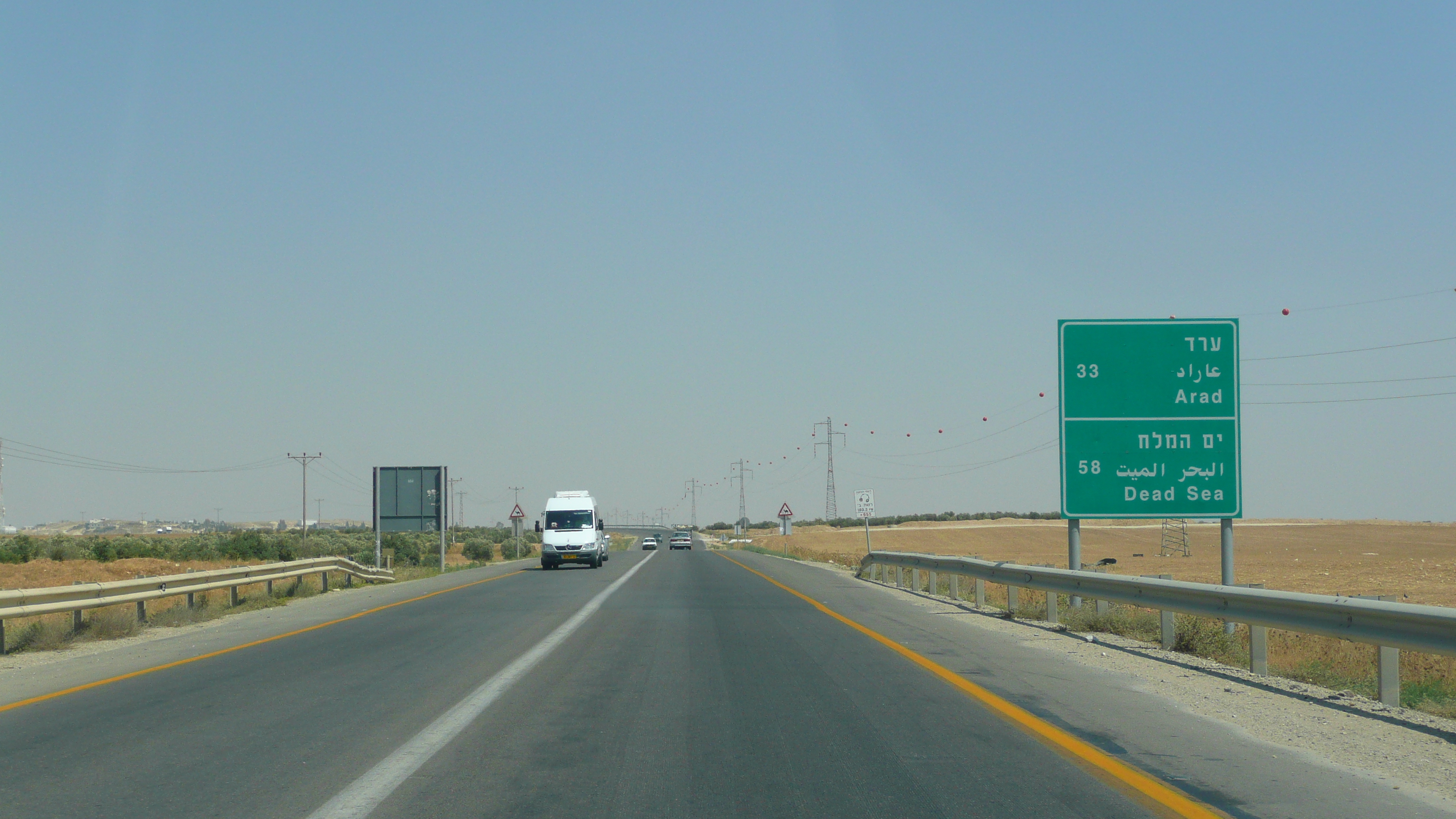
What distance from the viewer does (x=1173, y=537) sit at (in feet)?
257

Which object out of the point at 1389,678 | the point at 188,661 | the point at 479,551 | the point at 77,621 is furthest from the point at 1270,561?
the point at 188,661

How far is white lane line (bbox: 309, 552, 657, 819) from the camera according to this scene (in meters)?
6.32

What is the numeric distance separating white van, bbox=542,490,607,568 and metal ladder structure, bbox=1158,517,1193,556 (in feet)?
117

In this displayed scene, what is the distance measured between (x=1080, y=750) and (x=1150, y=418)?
1160cm

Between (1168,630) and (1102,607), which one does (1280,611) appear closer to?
(1168,630)

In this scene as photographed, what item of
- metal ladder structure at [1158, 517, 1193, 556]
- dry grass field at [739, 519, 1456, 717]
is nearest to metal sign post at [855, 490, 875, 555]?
dry grass field at [739, 519, 1456, 717]

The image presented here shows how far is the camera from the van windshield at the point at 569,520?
46344mm

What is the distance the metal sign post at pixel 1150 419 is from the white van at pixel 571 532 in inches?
1163

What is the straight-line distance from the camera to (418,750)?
25.9 feet

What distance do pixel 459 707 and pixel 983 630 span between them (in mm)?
9362

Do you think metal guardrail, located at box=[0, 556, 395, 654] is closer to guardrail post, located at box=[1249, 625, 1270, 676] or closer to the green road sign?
guardrail post, located at box=[1249, 625, 1270, 676]

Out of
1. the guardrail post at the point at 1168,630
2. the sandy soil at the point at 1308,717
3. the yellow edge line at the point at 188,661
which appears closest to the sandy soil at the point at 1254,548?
the guardrail post at the point at 1168,630

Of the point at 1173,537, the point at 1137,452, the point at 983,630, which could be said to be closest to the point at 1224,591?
the point at 983,630

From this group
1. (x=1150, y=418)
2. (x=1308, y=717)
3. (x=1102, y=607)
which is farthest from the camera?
(x=1150, y=418)
